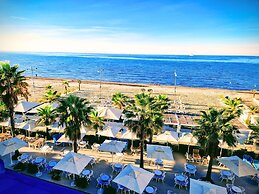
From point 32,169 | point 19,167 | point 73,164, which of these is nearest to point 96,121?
point 73,164

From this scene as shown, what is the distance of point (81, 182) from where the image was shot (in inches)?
519

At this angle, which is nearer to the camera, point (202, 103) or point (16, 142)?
point (16, 142)

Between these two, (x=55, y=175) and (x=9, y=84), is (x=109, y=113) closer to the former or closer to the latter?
(x=55, y=175)

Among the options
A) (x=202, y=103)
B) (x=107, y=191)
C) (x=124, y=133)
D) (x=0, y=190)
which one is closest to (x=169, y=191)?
(x=107, y=191)

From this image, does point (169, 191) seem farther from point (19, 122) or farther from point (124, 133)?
point (19, 122)

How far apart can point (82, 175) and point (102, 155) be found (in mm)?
3556

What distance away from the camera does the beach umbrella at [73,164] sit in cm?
1250

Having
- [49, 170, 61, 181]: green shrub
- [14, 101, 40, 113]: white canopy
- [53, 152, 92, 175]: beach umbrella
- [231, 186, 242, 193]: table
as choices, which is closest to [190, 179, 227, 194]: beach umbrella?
[231, 186, 242, 193]: table

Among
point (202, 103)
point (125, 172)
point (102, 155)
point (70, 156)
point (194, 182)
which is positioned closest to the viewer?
point (194, 182)

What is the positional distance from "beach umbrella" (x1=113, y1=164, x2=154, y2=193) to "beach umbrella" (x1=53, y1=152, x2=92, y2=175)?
2.58 meters

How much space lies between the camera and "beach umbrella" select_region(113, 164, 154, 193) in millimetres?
11177

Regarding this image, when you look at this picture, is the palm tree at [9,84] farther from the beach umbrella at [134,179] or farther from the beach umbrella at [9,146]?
the beach umbrella at [134,179]

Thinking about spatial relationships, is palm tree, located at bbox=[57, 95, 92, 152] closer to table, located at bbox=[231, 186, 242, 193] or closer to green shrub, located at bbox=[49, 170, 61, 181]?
green shrub, located at bbox=[49, 170, 61, 181]

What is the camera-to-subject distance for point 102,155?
56.8ft
